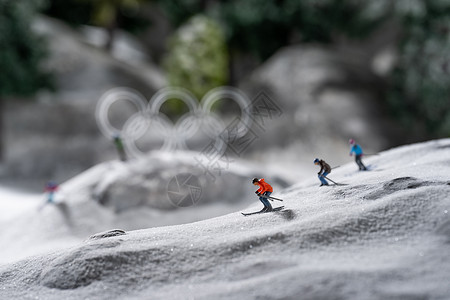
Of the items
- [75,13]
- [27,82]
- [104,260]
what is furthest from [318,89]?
[104,260]

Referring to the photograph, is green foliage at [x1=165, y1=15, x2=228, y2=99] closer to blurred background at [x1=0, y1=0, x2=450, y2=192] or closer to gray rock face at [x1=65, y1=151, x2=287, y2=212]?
blurred background at [x1=0, y1=0, x2=450, y2=192]

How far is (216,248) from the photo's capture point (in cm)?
318

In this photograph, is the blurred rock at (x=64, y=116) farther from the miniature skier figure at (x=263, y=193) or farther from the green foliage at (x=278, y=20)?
the miniature skier figure at (x=263, y=193)

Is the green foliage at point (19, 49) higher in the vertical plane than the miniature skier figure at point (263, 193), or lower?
higher

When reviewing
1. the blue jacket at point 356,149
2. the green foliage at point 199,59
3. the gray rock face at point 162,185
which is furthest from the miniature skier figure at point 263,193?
the green foliage at point 199,59

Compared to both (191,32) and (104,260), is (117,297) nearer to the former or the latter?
(104,260)

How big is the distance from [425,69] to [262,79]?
5292mm

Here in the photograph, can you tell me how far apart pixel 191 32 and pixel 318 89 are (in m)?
5.19

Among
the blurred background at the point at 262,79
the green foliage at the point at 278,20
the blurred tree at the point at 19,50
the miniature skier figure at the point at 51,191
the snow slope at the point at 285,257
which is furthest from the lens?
the green foliage at the point at 278,20

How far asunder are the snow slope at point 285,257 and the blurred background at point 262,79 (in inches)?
295

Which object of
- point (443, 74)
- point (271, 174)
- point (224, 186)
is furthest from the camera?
point (443, 74)

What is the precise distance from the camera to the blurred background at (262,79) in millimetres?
13562

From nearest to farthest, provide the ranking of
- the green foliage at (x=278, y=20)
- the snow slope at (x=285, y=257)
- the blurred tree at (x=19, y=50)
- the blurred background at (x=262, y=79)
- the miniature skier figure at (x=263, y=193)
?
the snow slope at (x=285, y=257) → the miniature skier figure at (x=263, y=193) → the blurred background at (x=262, y=79) → the blurred tree at (x=19, y=50) → the green foliage at (x=278, y=20)

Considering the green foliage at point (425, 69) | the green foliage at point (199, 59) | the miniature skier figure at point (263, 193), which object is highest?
the green foliage at point (199, 59)
